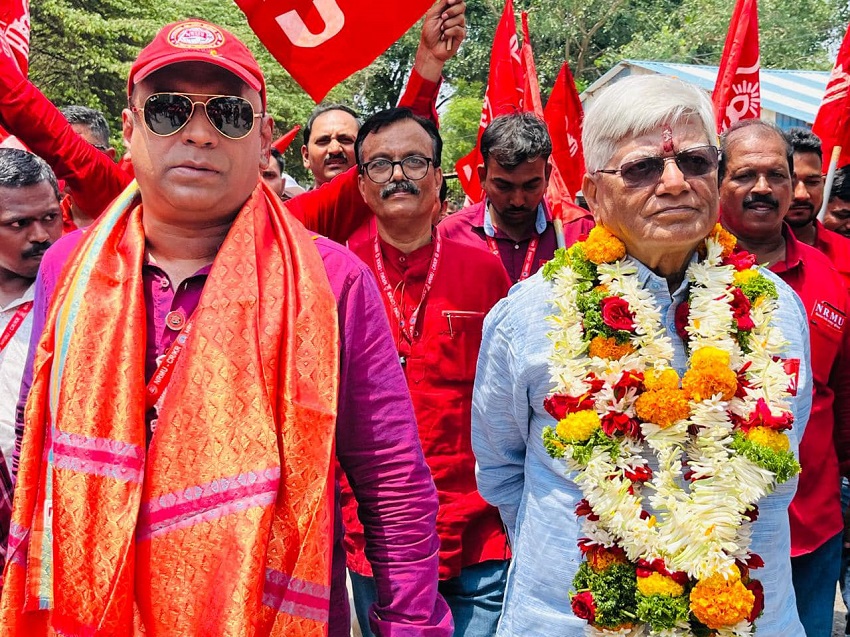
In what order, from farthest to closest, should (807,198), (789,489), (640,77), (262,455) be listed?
(807,198) < (640,77) < (789,489) < (262,455)

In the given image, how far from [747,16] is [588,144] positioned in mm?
3917

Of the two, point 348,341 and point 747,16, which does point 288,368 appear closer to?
point 348,341

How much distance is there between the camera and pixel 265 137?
239 cm

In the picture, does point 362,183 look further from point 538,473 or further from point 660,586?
point 660,586

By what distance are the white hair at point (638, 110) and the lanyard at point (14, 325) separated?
1885 mm

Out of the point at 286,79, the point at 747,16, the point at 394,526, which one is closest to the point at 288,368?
the point at 394,526

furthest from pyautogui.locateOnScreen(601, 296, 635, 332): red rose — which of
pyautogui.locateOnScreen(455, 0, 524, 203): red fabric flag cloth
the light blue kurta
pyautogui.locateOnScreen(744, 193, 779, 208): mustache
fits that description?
pyautogui.locateOnScreen(455, 0, 524, 203): red fabric flag cloth

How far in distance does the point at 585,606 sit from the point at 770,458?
1.99 ft

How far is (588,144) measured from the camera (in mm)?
2826

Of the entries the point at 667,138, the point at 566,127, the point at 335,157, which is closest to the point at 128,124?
the point at 667,138

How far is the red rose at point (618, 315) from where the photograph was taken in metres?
2.64

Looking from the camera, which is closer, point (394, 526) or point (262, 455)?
point (262, 455)

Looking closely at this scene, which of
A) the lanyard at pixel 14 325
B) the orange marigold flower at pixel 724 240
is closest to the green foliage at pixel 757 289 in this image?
the orange marigold flower at pixel 724 240

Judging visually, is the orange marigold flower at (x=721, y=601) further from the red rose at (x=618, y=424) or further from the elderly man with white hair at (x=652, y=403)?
the red rose at (x=618, y=424)
